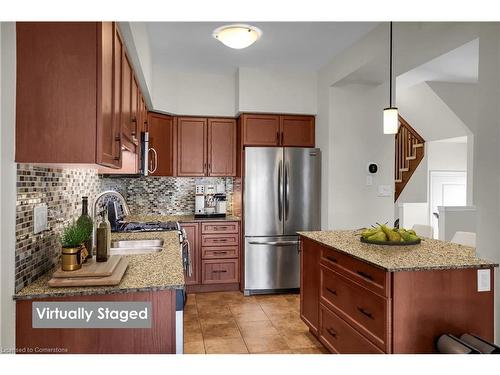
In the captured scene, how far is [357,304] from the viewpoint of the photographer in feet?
7.29

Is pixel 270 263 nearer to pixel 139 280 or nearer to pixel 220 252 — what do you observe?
pixel 220 252

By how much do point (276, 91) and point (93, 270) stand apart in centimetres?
334

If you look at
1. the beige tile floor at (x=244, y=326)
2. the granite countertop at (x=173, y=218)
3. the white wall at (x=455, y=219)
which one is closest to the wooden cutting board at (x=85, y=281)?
the beige tile floor at (x=244, y=326)

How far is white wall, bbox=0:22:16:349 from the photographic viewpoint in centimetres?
133

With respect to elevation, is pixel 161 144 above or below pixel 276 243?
above

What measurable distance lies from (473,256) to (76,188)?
239cm

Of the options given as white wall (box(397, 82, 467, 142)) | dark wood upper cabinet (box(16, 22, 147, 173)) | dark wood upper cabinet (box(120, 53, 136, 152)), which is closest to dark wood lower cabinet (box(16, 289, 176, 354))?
dark wood upper cabinet (box(16, 22, 147, 173))

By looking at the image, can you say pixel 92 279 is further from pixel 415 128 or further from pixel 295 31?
pixel 415 128

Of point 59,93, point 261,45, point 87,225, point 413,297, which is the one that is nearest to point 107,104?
point 59,93

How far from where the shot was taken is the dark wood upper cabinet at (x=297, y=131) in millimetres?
4477

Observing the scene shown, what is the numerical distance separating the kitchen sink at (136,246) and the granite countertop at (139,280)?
484 mm

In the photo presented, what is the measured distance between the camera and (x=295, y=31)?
10.7 ft

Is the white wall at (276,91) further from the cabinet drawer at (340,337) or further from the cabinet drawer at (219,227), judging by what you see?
the cabinet drawer at (340,337)
